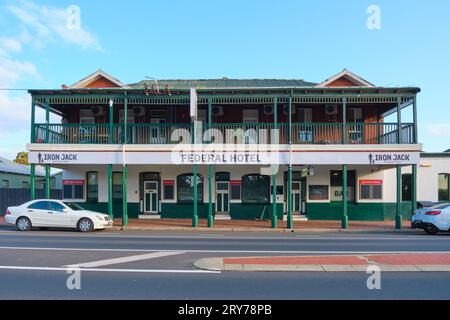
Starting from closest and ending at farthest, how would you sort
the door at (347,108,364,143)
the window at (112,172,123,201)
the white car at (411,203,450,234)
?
the white car at (411,203,450,234), the door at (347,108,364,143), the window at (112,172,123,201)

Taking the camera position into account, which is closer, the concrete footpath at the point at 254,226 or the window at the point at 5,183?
the concrete footpath at the point at 254,226

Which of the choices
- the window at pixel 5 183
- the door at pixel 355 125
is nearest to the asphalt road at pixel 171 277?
the door at pixel 355 125

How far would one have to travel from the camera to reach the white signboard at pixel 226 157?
61.9 feet

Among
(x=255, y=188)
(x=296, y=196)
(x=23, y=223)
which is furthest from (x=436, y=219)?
(x=23, y=223)

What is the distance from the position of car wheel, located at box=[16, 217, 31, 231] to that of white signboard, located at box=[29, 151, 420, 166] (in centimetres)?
363

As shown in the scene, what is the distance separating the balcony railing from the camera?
762 inches

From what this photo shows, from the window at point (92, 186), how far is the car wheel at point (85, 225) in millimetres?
6091

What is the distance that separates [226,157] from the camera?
18938mm

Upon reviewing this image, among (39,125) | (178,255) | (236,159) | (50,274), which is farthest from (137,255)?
(39,125)

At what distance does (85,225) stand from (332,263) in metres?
11.0

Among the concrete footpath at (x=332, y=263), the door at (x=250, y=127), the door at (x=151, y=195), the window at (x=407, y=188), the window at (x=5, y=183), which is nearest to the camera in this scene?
the concrete footpath at (x=332, y=263)

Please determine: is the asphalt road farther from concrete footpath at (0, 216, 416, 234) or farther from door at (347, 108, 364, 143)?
door at (347, 108, 364, 143)

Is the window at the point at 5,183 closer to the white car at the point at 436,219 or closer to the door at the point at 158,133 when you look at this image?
the door at the point at 158,133

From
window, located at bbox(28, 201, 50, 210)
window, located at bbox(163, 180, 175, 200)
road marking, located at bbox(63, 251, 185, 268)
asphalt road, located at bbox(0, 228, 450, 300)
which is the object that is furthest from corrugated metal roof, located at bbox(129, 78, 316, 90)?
road marking, located at bbox(63, 251, 185, 268)
